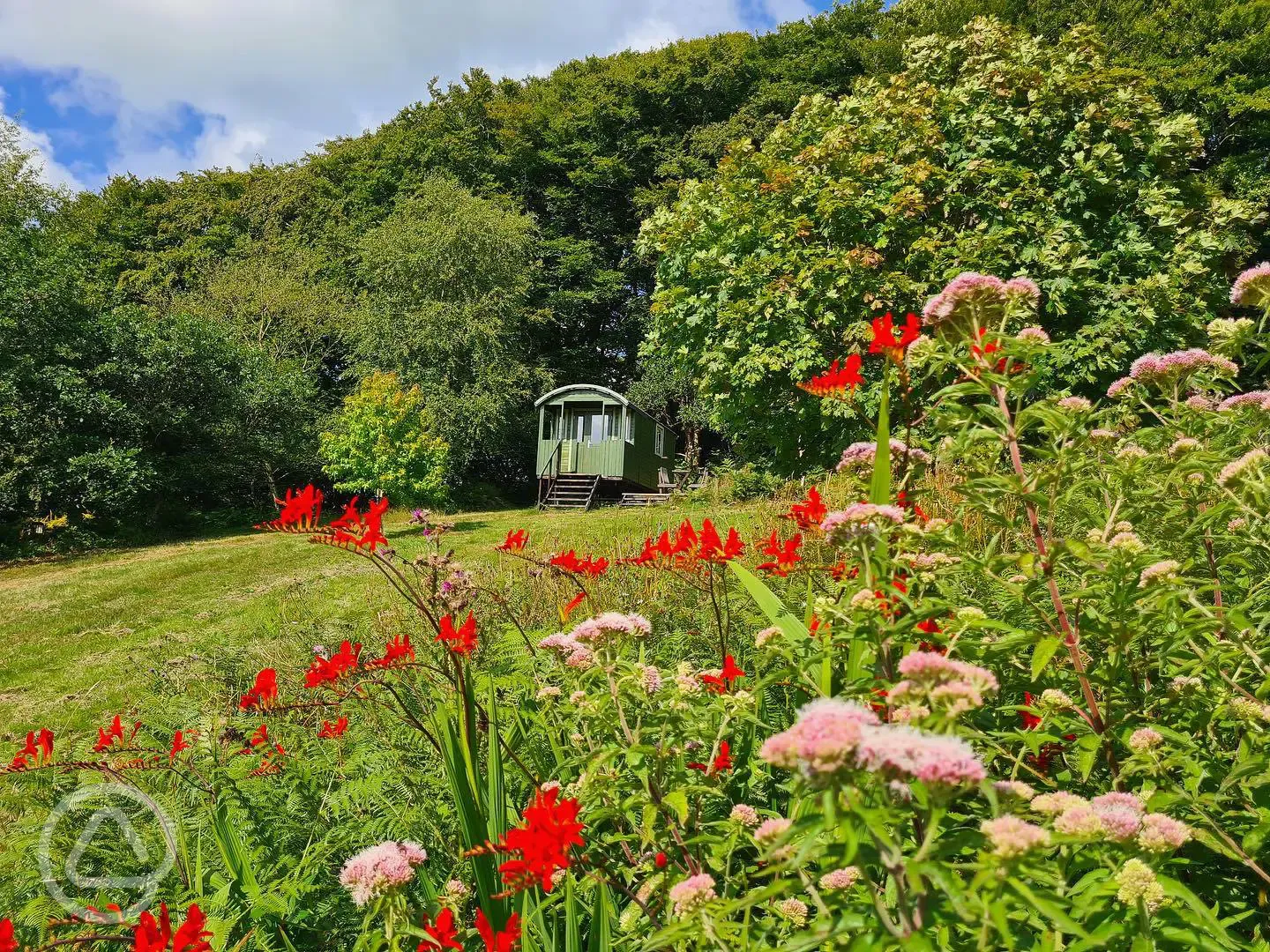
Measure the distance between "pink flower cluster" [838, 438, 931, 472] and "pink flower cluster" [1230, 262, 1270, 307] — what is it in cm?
83

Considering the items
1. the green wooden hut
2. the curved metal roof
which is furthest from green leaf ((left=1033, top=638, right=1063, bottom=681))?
the curved metal roof

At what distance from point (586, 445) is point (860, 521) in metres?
18.3

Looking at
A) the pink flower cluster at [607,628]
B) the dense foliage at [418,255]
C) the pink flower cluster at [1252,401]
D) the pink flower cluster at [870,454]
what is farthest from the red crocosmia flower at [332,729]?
the dense foliage at [418,255]

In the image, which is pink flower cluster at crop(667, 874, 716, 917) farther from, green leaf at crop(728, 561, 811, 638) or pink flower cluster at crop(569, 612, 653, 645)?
green leaf at crop(728, 561, 811, 638)

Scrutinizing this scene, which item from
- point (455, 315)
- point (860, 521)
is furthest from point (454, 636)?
point (455, 315)

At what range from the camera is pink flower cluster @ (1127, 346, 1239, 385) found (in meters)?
1.75

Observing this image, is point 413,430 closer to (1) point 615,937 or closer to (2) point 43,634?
(2) point 43,634

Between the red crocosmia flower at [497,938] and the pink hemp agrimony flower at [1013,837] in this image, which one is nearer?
the pink hemp agrimony flower at [1013,837]

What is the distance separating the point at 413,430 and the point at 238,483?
6.54 meters

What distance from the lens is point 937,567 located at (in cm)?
144

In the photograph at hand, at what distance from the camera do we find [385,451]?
1379 cm

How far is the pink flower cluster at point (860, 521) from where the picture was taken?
45.6 inches

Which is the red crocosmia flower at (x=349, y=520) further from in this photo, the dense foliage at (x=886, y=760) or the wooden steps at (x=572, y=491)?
the wooden steps at (x=572, y=491)

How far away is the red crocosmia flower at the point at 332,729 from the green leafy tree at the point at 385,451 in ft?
37.7
